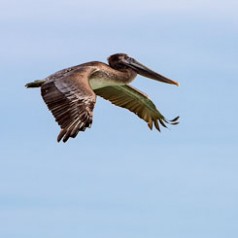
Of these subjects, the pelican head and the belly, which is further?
the pelican head

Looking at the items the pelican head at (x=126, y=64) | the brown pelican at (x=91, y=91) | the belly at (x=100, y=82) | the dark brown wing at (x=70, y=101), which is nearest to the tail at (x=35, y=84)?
the brown pelican at (x=91, y=91)

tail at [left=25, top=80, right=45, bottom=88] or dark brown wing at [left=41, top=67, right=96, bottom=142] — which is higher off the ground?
tail at [left=25, top=80, right=45, bottom=88]

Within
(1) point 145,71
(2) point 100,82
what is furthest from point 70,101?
(1) point 145,71

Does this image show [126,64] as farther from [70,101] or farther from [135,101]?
[70,101]

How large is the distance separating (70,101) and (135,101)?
751 centimetres

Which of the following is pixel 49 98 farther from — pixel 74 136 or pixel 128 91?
pixel 128 91

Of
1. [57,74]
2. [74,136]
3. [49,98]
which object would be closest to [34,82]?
[57,74]

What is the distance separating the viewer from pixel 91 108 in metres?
25.5

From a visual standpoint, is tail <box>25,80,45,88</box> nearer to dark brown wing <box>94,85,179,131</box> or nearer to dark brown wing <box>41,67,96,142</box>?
dark brown wing <box>41,67,96,142</box>

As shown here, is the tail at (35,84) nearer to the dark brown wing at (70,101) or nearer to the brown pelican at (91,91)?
the brown pelican at (91,91)

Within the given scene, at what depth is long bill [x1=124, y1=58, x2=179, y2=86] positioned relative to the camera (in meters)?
31.0

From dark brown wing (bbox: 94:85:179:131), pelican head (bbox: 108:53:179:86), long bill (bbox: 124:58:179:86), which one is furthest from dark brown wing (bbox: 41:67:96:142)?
dark brown wing (bbox: 94:85:179:131)

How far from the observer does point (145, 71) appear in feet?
104

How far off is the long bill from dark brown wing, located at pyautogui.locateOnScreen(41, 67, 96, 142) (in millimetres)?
3123
